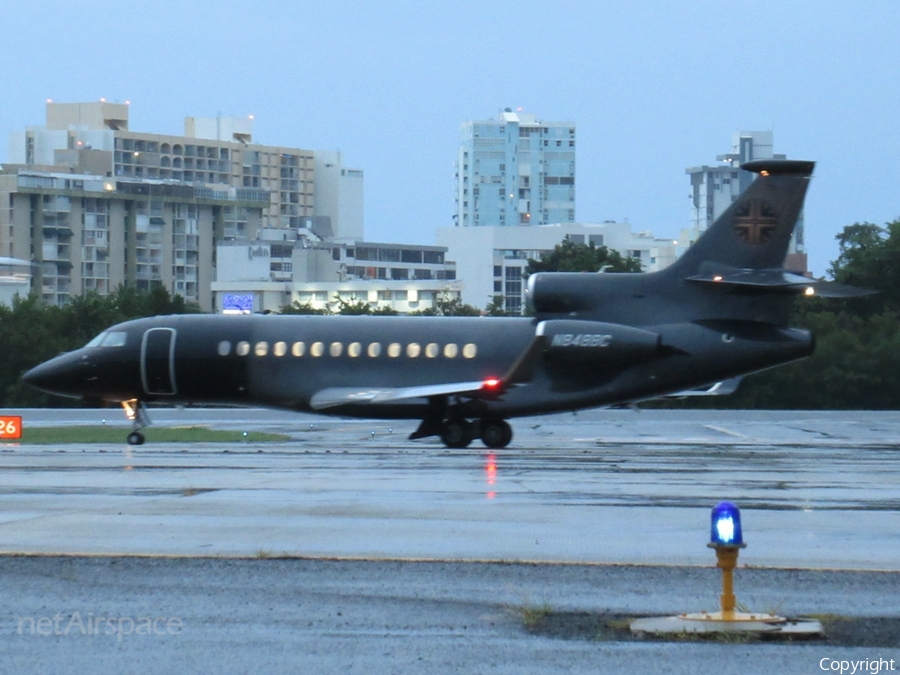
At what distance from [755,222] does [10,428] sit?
64.2ft

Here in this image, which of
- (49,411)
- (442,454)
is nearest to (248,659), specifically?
(442,454)

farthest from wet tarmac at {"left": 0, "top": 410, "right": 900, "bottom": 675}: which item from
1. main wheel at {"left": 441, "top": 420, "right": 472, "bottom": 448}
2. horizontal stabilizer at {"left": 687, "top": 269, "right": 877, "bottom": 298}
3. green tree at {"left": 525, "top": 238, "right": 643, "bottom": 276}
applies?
green tree at {"left": 525, "top": 238, "right": 643, "bottom": 276}

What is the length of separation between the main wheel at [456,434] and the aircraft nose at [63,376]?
26.6 feet

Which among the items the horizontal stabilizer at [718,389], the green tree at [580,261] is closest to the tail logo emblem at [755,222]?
the horizontal stabilizer at [718,389]

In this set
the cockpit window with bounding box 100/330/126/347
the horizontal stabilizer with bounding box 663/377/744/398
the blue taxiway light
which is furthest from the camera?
the cockpit window with bounding box 100/330/126/347

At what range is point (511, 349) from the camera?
2948cm

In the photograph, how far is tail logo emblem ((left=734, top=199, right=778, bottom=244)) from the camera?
28.0 metres

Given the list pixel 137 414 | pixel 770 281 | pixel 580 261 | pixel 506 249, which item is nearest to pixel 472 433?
pixel 770 281

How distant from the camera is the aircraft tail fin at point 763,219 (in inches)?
1099

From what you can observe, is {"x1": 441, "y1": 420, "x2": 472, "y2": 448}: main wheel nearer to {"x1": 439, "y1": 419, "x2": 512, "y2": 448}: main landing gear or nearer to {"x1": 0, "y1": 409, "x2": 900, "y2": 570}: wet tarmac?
{"x1": 439, "y1": 419, "x2": 512, "y2": 448}: main landing gear

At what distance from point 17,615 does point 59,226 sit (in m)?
167

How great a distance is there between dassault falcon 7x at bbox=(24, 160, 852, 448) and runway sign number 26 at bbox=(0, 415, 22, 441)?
135 inches

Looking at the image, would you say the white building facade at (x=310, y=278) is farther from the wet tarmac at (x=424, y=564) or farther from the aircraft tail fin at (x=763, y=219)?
the wet tarmac at (x=424, y=564)

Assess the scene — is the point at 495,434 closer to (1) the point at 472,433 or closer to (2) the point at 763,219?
(1) the point at 472,433
